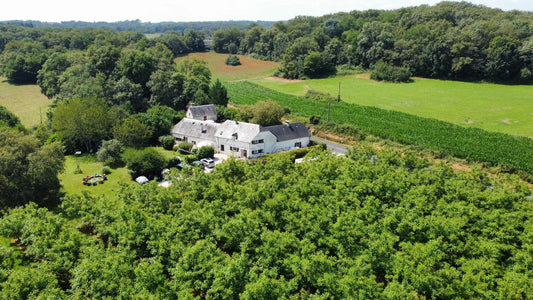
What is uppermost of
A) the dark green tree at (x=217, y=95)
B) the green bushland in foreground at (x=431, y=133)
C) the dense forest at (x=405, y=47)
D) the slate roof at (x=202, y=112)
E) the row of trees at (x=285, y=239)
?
the dense forest at (x=405, y=47)

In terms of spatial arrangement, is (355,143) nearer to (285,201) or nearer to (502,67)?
(285,201)

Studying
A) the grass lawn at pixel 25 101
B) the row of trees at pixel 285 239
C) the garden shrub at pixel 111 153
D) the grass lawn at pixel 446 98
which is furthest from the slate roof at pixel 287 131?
the grass lawn at pixel 25 101

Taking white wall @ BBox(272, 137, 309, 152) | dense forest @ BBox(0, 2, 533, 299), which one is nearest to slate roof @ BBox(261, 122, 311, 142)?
white wall @ BBox(272, 137, 309, 152)

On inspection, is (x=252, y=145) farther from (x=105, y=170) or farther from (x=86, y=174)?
(x=86, y=174)

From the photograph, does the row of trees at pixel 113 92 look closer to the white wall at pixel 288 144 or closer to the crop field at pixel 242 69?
the white wall at pixel 288 144

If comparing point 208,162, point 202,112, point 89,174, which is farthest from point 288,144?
point 89,174

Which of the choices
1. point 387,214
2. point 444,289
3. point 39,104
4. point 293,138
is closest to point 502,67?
point 293,138
